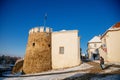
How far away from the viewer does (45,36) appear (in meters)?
22.4

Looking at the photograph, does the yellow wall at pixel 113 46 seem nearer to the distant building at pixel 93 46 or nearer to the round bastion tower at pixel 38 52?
the round bastion tower at pixel 38 52

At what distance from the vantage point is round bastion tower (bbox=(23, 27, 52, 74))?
21.5 m

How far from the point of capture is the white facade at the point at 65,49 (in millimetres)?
20391

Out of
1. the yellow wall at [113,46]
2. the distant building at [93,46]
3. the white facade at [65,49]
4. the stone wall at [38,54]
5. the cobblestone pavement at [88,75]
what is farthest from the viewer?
the distant building at [93,46]

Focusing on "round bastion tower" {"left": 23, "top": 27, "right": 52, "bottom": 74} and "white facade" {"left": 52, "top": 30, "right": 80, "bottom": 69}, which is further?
"round bastion tower" {"left": 23, "top": 27, "right": 52, "bottom": 74}

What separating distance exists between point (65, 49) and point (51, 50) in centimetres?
250

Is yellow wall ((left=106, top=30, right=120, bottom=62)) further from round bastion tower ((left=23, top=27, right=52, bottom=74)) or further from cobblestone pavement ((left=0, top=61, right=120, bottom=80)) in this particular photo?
round bastion tower ((left=23, top=27, right=52, bottom=74))

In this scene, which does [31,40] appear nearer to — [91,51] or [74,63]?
[74,63]

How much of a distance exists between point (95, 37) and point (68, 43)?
92.7 feet

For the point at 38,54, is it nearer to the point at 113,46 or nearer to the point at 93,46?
the point at 113,46

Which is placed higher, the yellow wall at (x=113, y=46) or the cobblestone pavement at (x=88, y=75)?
the yellow wall at (x=113, y=46)

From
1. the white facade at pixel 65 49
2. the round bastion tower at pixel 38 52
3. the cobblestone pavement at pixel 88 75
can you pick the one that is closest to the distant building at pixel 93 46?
the white facade at pixel 65 49

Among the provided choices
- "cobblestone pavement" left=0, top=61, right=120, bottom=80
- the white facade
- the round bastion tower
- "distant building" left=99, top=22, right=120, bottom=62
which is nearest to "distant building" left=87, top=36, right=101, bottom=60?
"distant building" left=99, top=22, right=120, bottom=62

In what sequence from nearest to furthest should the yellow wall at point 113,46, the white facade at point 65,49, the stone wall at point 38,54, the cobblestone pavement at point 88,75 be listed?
the cobblestone pavement at point 88,75 → the white facade at point 65,49 → the yellow wall at point 113,46 → the stone wall at point 38,54
